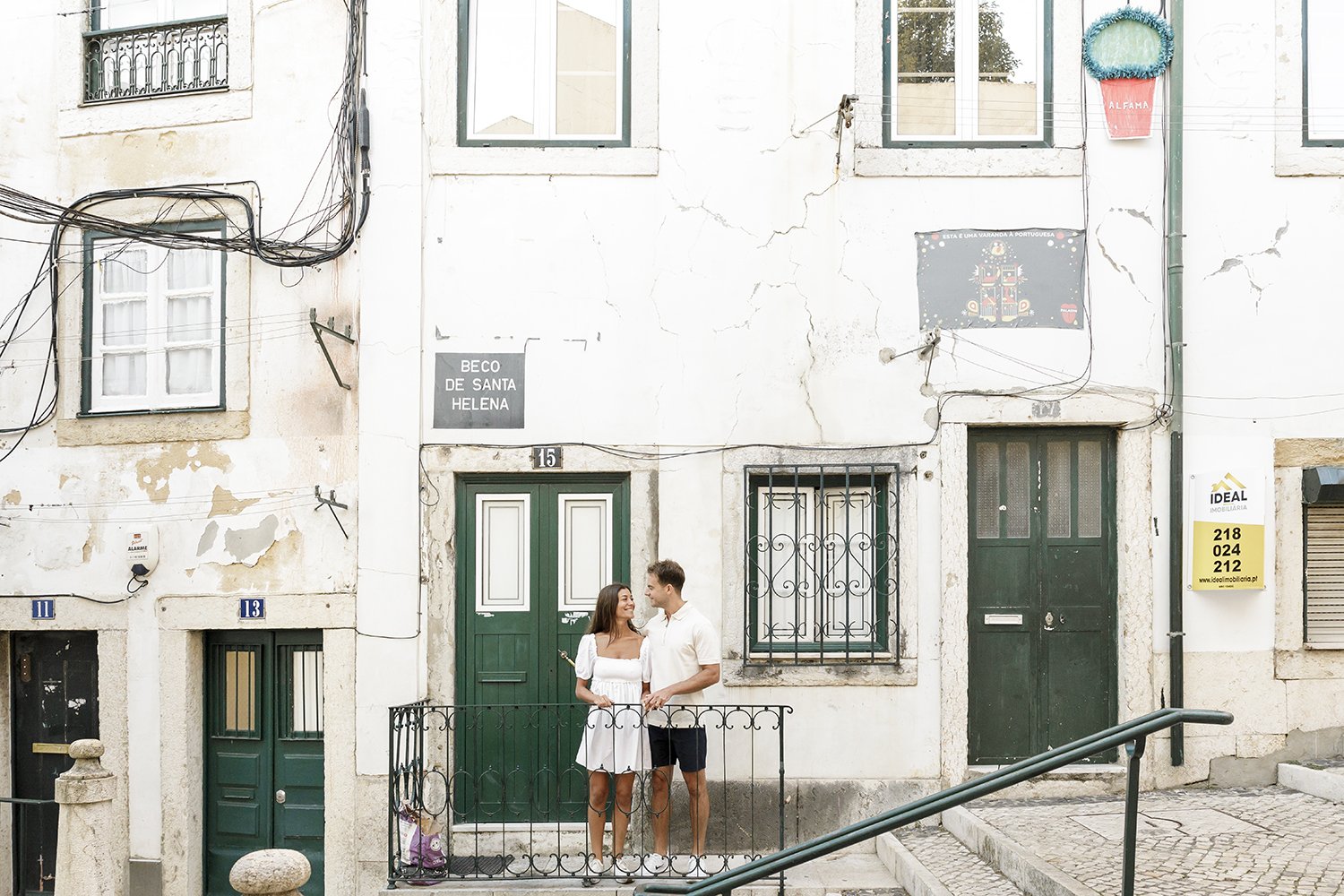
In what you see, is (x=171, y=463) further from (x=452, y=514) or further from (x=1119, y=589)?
(x=1119, y=589)

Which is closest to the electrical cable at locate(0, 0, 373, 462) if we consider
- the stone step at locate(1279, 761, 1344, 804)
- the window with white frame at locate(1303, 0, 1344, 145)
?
the window with white frame at locate(1303, 0, 1344, 145)

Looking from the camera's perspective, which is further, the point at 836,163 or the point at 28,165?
the point at 28,165

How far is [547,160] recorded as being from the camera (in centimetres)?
770

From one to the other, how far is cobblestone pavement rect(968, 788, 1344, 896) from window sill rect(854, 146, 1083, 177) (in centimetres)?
363

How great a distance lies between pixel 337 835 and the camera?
7699 mm

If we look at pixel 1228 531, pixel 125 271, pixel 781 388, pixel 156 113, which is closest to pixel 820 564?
pixel 781 388

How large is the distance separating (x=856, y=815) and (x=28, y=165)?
664 centimetres

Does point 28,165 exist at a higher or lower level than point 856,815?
higher

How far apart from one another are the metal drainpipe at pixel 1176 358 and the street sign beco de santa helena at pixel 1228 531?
0.10m

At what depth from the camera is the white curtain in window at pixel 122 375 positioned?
8.26m

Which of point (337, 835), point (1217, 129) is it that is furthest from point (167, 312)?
point (1217, 129)

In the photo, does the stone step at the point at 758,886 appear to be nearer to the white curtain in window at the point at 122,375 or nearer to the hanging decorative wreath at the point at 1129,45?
Answer: the white curtain in window at the point at 122,375

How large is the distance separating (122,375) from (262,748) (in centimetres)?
259

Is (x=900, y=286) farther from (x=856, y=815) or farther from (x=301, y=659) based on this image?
(x=301, y=659)
